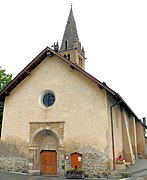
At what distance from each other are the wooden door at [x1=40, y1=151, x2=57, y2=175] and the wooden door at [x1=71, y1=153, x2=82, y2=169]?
67.3 inches

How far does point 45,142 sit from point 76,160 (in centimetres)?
329

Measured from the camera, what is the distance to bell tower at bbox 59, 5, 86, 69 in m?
32.6

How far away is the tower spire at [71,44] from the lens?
3256 centimetres

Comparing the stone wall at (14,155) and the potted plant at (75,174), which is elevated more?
the stone wall at (14,155)

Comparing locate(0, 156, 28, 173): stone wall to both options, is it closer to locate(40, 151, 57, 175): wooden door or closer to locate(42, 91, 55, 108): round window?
locate(40, 151, 57, 175): wooden door

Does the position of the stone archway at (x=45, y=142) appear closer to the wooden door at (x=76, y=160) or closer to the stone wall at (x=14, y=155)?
the stone wall at (x=14, y=155)

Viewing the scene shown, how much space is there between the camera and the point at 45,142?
16.7 meters

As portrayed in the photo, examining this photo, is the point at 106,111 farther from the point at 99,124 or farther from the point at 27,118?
the point at 27,118

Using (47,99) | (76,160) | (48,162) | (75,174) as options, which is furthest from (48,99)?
(75,174)

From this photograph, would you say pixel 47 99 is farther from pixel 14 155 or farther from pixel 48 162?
pixel 14 155

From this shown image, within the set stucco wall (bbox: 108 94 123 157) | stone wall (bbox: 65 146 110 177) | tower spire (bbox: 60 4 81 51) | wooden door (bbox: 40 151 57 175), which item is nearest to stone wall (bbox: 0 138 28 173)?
wooden door (bbox: 40 151 57 175)

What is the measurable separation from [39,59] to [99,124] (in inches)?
294

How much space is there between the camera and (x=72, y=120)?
1534cm

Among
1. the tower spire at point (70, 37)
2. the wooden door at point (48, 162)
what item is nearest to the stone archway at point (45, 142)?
the wooden door at point (48, 162)
